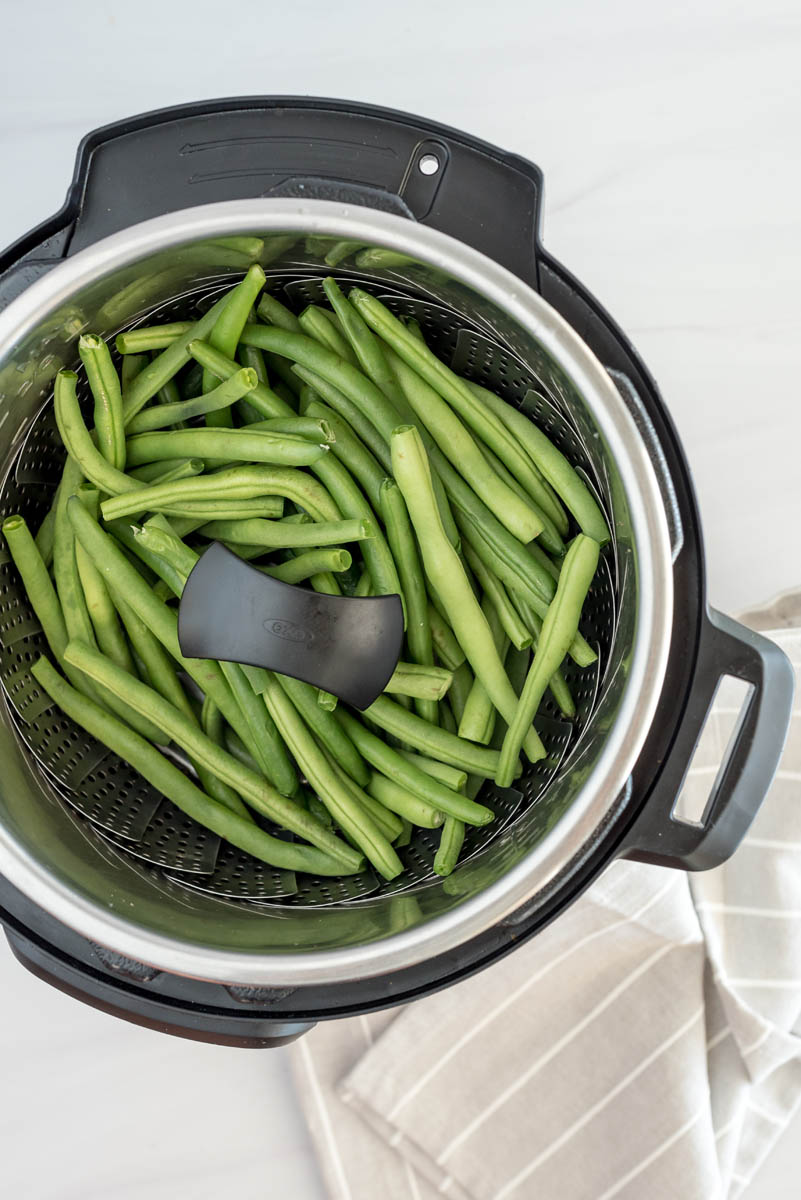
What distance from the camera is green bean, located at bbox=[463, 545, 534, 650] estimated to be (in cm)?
73

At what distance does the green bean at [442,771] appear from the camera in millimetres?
729

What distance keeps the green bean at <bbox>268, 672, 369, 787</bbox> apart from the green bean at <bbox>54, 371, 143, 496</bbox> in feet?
0.63

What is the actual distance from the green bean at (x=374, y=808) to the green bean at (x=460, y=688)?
96 millimetres

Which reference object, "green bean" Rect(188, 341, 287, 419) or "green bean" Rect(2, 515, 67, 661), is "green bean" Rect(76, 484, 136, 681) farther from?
"green bean" Rect(188, 341, 287, 419)

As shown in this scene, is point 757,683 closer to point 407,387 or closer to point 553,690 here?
point 553,690

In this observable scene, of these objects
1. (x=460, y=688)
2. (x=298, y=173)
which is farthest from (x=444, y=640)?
(x=298, y=173)

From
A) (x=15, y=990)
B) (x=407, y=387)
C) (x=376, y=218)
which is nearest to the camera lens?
(x=376, y=218)

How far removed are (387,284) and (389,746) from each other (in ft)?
1.19

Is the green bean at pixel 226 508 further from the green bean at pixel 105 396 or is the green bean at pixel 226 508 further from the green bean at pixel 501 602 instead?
the green bean at pixel 501 602

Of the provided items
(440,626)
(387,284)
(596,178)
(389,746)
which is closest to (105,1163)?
(389,746)

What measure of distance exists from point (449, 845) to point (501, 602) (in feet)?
0.63

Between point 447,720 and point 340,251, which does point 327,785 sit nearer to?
point 447,720

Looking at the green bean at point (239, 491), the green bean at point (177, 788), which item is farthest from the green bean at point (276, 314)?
the green bean at point (177, 788)

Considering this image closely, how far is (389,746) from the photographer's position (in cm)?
77
